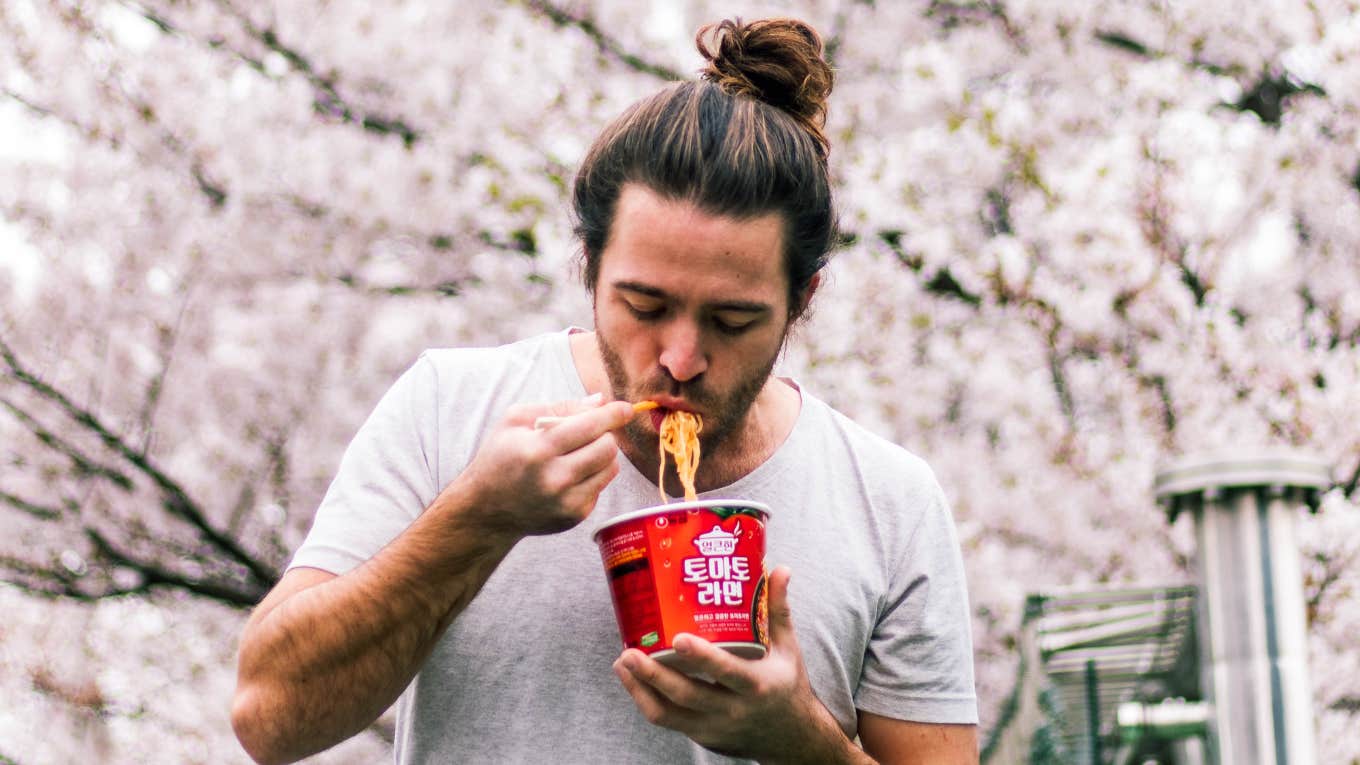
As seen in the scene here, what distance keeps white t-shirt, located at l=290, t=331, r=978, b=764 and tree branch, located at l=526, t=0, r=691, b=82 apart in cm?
581

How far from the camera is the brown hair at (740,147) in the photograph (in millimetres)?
2010

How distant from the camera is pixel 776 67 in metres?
2.21

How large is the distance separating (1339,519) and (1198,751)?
3.94 metres

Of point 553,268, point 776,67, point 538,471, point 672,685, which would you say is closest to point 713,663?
point 672,685

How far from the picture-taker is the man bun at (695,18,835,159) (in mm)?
2201

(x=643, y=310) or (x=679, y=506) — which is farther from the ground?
(x=643, y=310)

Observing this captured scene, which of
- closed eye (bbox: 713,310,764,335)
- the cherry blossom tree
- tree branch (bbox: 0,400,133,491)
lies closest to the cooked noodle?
closed eye (bbox: 713,310,764,335)

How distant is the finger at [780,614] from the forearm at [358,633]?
1.14 feet

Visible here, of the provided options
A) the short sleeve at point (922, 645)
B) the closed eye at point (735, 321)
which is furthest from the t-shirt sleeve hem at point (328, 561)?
the short sleeve at point (922, 645)

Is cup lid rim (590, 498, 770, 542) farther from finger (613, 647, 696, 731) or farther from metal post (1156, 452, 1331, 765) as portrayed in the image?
metal post (1156, 452, 1331, 765)

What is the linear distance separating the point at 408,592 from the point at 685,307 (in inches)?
22.0

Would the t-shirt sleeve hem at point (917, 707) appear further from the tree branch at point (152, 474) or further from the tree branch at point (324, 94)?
the tree branch at point (324, 94)

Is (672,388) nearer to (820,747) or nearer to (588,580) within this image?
(588,580)

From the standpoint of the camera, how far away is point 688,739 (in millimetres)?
1993
